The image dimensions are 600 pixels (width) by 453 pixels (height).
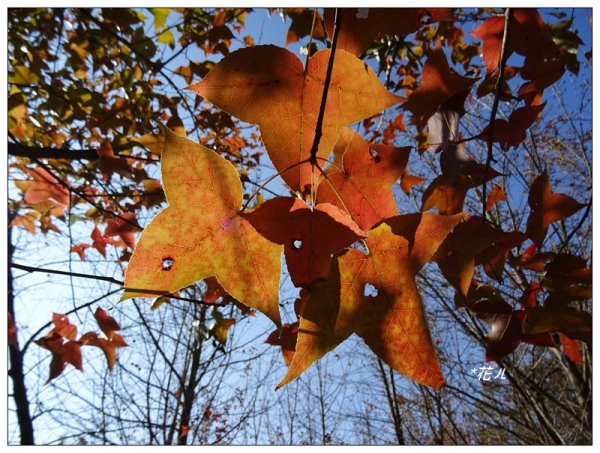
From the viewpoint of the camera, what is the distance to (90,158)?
5.28 feet

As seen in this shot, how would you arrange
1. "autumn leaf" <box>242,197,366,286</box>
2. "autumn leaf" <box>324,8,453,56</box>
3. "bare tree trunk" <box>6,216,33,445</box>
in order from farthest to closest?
1. "bare tree trunk" <box>6,216,33,445</box>
2. "autumn leaf" <box>324,8,453,56</box>
3. "autumn leaf" <box>242,197,366,286</box>

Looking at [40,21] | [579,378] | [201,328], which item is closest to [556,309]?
[201,328]

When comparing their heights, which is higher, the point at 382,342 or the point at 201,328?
the point at 201,328

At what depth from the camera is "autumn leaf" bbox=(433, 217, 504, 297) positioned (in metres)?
0.57

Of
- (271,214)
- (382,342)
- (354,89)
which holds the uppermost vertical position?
(354,89)

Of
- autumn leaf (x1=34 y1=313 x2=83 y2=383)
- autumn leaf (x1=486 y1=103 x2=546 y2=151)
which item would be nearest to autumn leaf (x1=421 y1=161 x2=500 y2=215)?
autumn leaf (x1=486 y1=103 x2=546 y2=151)

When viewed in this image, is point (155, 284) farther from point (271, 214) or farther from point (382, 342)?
point (382, 342)

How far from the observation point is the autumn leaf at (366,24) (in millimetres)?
554

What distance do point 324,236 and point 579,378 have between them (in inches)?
124

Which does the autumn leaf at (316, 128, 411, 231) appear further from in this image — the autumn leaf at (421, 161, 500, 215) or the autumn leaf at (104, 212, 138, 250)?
the autumn leaf at (104, 212, 138, 250)

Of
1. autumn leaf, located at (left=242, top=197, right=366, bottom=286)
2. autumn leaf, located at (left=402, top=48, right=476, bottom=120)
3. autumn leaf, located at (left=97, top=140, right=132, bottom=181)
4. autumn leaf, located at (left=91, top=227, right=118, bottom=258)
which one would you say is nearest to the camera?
autumn leaf, located at (left=242, top=197, right=366, bottom=286)

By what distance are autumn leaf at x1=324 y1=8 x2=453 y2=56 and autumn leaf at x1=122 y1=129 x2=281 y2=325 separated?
256 millimetres

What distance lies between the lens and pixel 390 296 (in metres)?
0.49

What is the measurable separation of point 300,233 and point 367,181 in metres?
0.19
